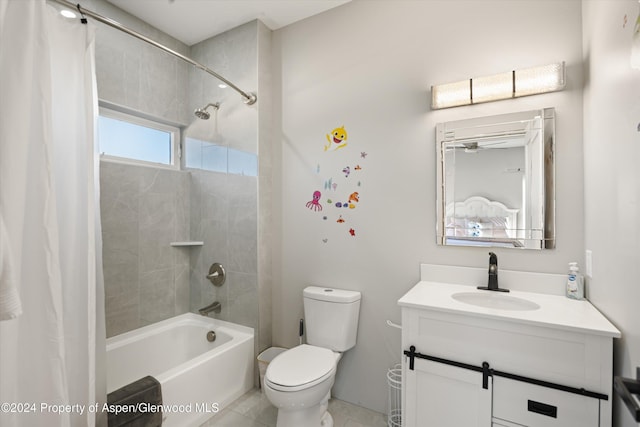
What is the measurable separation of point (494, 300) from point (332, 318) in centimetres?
96

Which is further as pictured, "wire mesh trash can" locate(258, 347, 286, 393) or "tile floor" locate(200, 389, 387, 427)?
"wire mesh trash can" locate(258, 347, 286, 393)

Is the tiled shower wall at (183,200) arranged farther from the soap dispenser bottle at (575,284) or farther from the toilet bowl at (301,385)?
the soap dispenser bottle at (575,284)

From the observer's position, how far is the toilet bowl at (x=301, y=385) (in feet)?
5.04

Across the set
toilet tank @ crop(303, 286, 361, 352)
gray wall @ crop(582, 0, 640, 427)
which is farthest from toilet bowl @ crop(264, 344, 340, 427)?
gray wall @ crop(582, 0, 640, 427)

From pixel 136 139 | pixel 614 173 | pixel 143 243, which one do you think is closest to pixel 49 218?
pixel 143 243

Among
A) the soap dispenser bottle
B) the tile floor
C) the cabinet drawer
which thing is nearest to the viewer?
the cabinet drawer

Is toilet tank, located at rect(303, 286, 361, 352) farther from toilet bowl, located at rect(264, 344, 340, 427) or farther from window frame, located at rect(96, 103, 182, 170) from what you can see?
window frame, located at rect(96, 103, 182, 170)

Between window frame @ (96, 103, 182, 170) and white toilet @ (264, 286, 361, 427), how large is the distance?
1.66 meters

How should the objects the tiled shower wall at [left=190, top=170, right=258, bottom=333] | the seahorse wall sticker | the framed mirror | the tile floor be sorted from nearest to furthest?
the framed mirror < the tile floor < the seahorse wall sticker < the tiled shower wall at [left=190, top=170, right=258, bottom=333]

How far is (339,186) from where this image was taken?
2162 millimetres

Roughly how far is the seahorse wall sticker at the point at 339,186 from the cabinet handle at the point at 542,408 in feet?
4.04

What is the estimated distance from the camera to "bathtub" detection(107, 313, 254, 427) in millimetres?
1791

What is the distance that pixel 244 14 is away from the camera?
2.29 meters

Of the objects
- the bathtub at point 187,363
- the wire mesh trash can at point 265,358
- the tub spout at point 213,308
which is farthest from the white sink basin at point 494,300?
the tub spout at point 213,308
